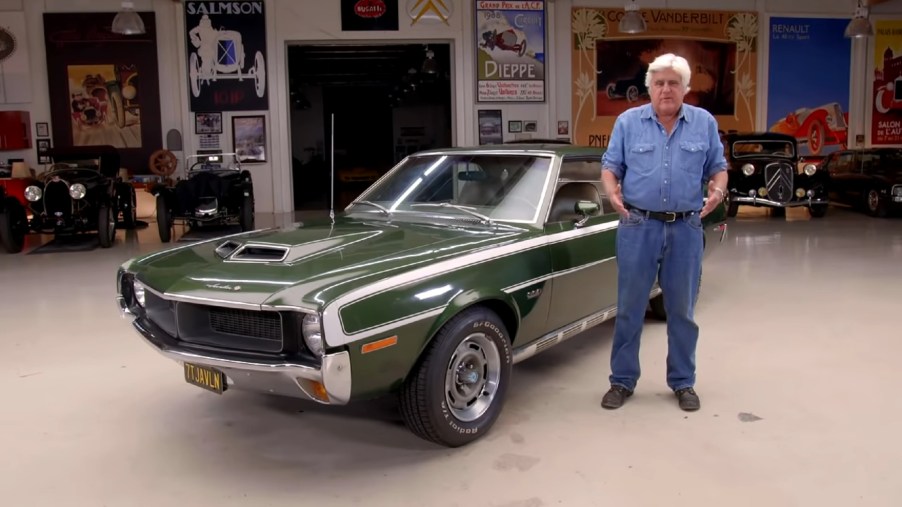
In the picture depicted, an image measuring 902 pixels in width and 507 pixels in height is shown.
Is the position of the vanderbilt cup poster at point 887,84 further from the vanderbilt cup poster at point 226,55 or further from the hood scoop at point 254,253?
the hood scoop at point 254,253

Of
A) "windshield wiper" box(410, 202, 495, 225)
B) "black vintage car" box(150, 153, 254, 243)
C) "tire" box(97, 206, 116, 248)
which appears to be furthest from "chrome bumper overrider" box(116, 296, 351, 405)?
"black vintage car" box(150, 153, 254, 243)

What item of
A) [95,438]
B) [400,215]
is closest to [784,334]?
[400,215]

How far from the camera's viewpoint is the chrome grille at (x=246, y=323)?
2.90m

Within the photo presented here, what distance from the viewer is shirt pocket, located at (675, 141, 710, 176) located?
3533 millimetres

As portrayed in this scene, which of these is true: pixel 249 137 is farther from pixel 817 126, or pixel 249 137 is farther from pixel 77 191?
pixel 817 126

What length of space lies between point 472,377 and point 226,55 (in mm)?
12828

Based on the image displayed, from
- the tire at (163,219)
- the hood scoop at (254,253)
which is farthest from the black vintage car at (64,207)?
the hood scoop at (254,253)

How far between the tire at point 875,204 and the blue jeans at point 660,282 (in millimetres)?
10074

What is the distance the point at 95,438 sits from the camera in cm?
353

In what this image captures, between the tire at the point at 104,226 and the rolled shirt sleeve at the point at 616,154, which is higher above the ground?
the rolled shirt sleeve at the point at 616,154

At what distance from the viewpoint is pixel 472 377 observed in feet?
11.0

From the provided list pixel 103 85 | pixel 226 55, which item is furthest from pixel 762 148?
pixel 103 85

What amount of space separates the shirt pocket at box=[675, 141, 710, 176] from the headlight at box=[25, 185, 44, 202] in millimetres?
9122

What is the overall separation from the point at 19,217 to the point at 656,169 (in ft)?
31.1
